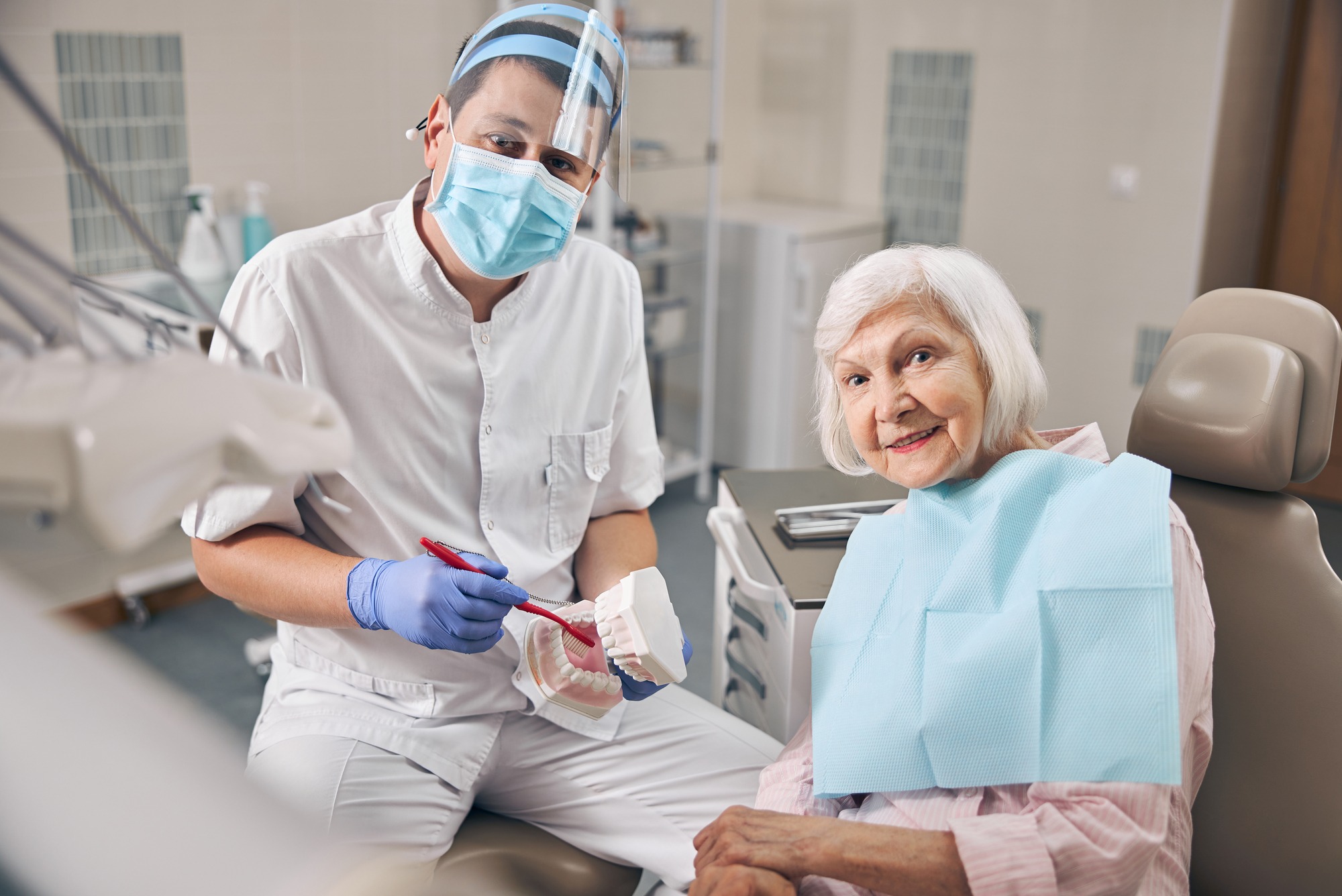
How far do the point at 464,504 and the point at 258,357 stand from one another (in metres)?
0.35

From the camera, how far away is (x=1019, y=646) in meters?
1.16

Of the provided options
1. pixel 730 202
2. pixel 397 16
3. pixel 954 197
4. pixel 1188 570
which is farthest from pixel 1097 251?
pixel 1188 570

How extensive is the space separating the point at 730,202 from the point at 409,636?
3.31m

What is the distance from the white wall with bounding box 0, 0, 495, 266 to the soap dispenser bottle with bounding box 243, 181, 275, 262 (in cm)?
14

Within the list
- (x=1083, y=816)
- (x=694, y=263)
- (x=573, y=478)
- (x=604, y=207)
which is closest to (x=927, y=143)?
(x=694, y=263)

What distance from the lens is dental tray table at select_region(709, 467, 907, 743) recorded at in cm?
150

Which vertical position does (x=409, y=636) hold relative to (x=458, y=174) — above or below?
below

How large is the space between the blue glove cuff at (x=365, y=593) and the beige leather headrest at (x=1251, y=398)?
3.22 ft

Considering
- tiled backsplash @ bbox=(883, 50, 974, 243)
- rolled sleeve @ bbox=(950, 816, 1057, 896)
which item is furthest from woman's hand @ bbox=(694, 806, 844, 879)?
tiled backsplash @ bbox=(883, 50, 974, 243)

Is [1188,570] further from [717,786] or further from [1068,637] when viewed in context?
[717,786]

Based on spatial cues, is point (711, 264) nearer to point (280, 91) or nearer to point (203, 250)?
point (280, 91)

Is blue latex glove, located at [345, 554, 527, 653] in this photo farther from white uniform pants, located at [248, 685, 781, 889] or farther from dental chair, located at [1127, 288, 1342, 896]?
dental chair, located at [1127, 288, 1342, 896]

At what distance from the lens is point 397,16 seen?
3092 millimetres

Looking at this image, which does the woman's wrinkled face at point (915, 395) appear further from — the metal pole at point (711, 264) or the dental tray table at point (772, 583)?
the metal pole at point (711, 264)
